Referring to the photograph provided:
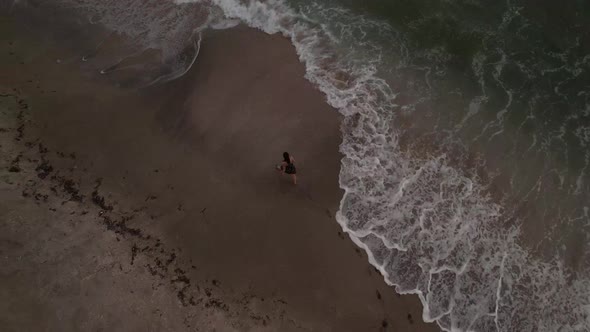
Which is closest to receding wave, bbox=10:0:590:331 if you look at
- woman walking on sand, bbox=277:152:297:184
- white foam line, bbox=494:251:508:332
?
white foam line, bbox=494:251:508:332

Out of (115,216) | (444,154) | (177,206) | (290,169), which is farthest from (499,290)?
(115,216)

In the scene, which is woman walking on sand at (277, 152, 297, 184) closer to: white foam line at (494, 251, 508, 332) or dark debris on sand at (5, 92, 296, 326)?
dark debris on sand at (5, 92, 296, 326)

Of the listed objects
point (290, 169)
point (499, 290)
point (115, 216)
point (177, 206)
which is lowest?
point (499, 290)

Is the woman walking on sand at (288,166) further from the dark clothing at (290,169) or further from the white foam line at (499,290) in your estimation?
the white foam line at (499,290)

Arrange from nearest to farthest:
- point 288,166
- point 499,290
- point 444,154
A: 1. point 499,290
2. point 288,166
3. point 444,154

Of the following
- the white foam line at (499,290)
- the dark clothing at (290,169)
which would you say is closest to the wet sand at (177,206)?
the dark clothing at (290,169)

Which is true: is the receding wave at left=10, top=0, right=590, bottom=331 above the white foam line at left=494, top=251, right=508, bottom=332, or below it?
above

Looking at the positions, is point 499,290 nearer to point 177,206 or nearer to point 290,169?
point 290,169

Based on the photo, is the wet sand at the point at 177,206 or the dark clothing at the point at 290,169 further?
the dark clothing at the point at 290,169

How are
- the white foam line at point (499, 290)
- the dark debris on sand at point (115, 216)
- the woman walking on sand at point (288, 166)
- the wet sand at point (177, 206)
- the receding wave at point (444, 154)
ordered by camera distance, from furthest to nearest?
the woman walking on sand at point (288, 166)
the receding wave at point (444, 154)
the white foam line at point (499, 290)
the dark debris on sand at point (115, 216)
the wet sand at point (177, 206)
